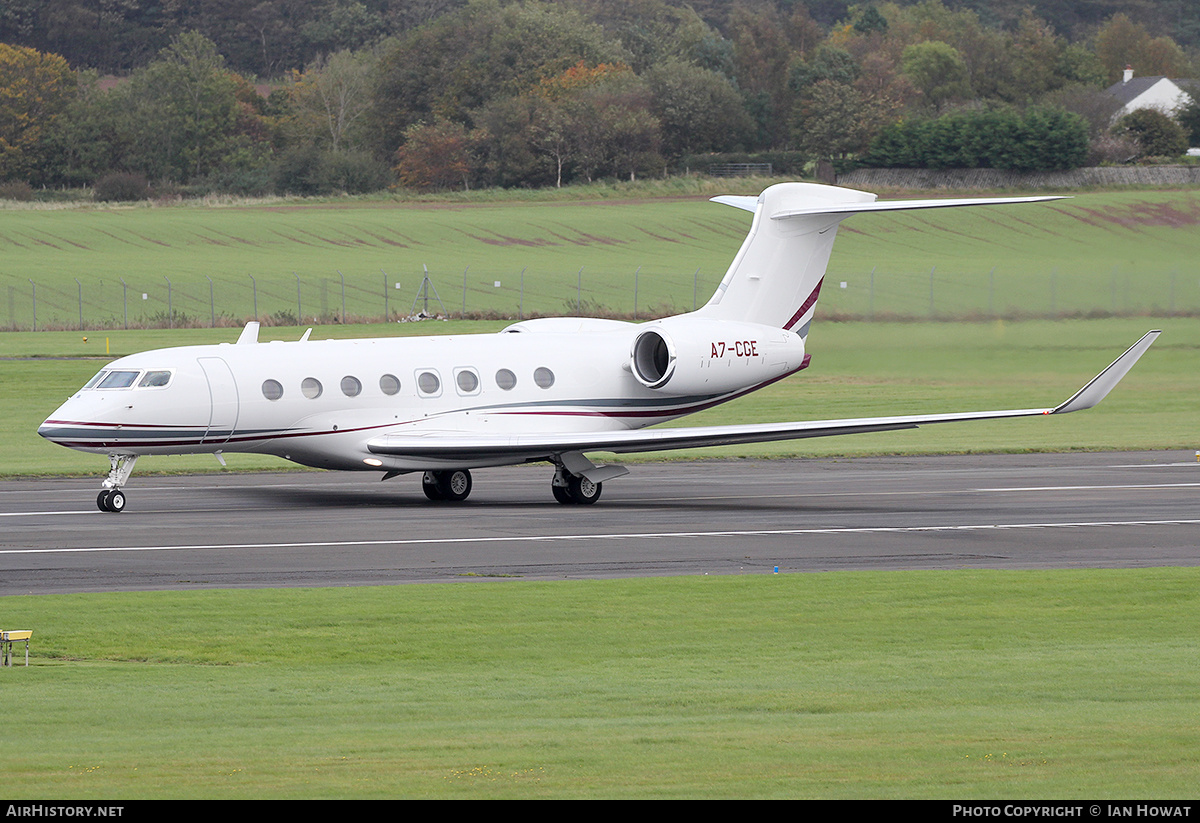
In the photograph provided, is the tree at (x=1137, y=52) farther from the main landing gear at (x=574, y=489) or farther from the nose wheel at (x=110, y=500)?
the nose wheel at (x=110, y=500)

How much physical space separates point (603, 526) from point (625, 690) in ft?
41.0

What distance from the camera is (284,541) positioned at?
78.4ft

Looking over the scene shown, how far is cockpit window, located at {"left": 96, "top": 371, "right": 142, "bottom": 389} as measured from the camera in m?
27.2

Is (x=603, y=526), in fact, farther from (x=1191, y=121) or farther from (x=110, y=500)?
(x=1191, y=121)

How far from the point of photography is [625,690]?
1362cm

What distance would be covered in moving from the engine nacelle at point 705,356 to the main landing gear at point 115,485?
9.35m

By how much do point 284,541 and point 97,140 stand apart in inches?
4237

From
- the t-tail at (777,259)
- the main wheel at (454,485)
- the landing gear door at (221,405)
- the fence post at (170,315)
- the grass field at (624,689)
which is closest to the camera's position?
the grass field at (624,689)

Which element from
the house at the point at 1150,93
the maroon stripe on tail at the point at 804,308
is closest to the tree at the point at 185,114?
the house at the point at 1150,93

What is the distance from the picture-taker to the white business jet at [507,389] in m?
27.2

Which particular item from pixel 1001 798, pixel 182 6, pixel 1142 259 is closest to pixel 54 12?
pixel 182 6

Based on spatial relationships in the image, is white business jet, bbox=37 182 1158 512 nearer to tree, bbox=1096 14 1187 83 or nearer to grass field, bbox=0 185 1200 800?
grass field, bbox=0 185 1200 800

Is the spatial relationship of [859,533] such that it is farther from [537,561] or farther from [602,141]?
[602,141]

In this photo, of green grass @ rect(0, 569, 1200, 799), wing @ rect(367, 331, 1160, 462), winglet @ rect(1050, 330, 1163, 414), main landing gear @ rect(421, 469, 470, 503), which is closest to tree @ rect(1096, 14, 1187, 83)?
winglet @ rect(1050, 330, 1163, 414)
